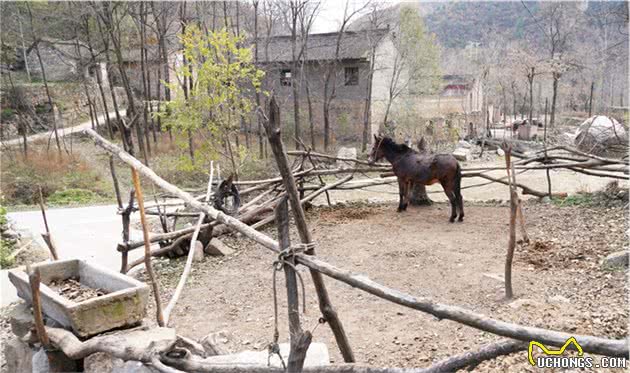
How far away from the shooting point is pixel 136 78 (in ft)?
84.9

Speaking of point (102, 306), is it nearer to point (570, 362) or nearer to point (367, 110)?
point (570, 362)

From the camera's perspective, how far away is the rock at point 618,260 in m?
5.32

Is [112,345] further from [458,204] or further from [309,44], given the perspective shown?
[309,44]

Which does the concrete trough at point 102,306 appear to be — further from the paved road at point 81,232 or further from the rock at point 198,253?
the rock at point 198,253

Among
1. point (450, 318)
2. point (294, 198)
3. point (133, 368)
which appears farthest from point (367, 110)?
point (450, 318)

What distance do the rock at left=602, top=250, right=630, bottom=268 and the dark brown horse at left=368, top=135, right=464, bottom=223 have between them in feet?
10.5

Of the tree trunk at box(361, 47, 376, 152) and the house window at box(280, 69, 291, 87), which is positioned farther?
the house window at box(280, 69, 291, 87)

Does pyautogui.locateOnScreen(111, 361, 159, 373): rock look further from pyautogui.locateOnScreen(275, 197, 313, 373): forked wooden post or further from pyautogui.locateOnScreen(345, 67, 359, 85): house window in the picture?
pyautogui.locateOnScreen(345, 67, 359, 85): house window

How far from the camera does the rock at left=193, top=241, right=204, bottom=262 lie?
23.9ft

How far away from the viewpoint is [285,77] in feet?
78.3

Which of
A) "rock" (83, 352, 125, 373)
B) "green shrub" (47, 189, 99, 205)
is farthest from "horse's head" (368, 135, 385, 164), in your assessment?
"green shrub" (47, 189, 99, 205)

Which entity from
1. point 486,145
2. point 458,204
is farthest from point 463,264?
point 486,145

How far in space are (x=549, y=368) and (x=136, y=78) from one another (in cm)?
2600

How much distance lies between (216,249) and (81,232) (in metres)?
3.48
